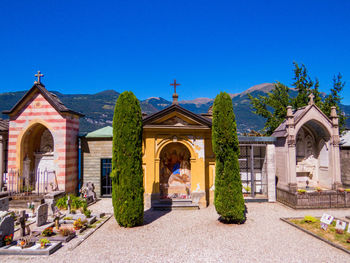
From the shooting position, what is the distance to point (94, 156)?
18.4 metres

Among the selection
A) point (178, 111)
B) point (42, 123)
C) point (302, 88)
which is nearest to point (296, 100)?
point (302, 88)

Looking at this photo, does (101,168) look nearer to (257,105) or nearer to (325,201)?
(325,201)

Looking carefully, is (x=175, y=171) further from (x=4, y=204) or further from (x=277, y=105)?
(x=277, y=105)

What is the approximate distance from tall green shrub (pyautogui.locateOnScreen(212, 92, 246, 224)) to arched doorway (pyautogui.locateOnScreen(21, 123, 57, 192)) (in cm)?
1165

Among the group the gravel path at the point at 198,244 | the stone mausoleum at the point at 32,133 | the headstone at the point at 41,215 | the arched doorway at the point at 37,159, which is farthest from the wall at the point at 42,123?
the gravel path at the point at 198,244

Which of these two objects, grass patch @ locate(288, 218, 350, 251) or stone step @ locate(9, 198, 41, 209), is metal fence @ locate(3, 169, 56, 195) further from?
grass patch @ locate(288, 218, 350, 251)

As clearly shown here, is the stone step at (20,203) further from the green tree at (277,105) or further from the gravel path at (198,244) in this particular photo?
the green tree at (277,105)

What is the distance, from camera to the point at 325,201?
14695mm

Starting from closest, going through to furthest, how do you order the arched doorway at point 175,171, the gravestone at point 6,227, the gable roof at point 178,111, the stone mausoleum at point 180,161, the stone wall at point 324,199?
the gravestone at point 6,227 < the stone wall at point 324,199 < the gable roof at point 178,111 < the stone mausoleum at point 180,161 < the arched doorway at point 175,171

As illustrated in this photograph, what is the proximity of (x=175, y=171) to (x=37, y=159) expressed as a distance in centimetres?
1069

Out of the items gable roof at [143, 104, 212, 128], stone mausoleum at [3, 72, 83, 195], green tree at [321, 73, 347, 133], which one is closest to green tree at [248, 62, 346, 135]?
green tree at [321, 73, 347, 133]

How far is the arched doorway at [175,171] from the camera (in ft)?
53.1

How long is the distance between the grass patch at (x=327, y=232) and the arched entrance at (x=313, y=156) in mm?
6565

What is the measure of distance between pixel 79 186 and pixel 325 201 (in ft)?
55.4
